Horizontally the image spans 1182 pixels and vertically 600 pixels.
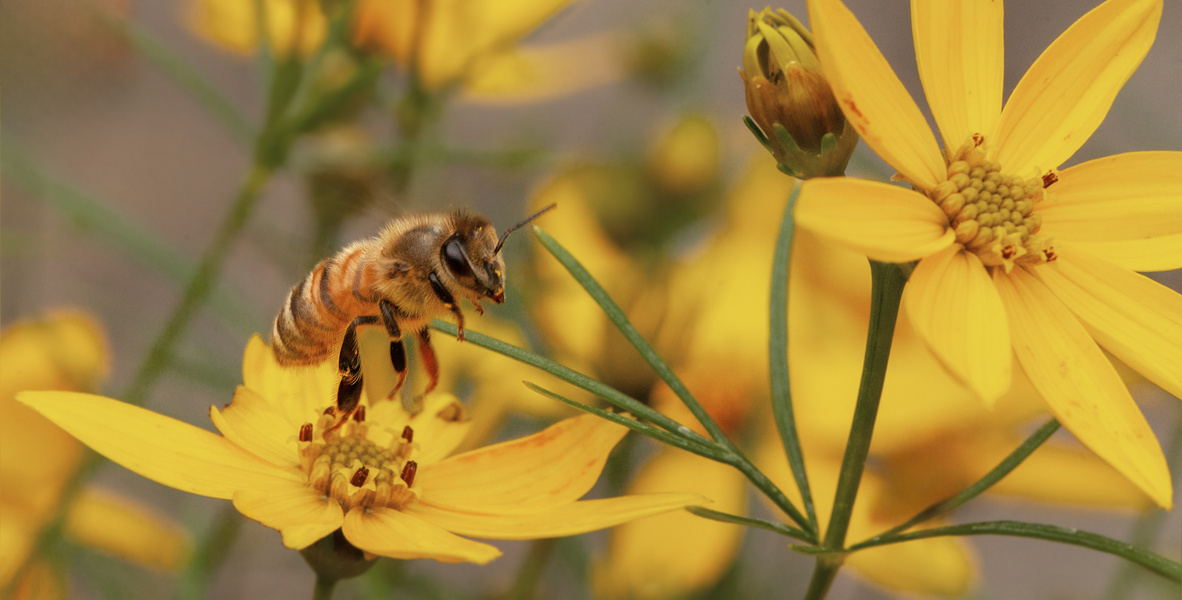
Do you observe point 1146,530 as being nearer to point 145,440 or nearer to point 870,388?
point 870,388

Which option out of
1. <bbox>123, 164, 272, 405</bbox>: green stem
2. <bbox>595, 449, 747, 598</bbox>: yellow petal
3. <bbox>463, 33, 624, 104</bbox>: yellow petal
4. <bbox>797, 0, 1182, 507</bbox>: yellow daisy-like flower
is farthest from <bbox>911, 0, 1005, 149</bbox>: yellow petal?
<bbox>463, 33, 624, 104</bbox>: yellow petal

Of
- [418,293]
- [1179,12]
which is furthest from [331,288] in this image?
[1179,12]

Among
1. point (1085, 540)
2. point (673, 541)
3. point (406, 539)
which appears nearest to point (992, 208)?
point (1085, 540)

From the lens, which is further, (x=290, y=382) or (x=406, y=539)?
(x=290, y=382)

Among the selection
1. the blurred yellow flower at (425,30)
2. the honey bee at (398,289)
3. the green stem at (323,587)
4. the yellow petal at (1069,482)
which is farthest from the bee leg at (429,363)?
the yellow petal at (1069,482)

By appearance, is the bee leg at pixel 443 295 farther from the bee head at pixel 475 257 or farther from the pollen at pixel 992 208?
the pollen at pixel 992 208

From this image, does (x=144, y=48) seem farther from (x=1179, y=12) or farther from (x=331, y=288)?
(x=1179, y=12)

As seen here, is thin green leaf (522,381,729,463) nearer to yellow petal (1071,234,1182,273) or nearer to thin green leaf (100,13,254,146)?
yellow petal (1071,234,1182,273)
